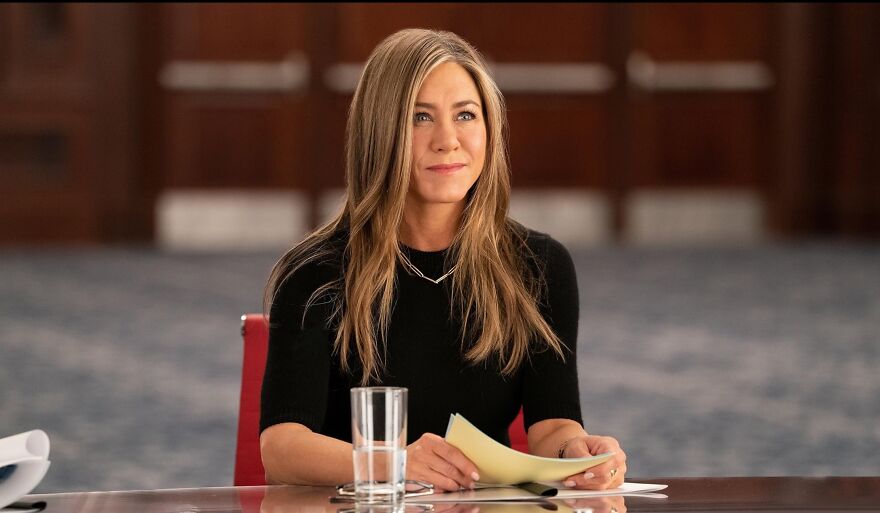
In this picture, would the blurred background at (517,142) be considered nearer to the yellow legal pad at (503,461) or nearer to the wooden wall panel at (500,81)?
the wooden wall panel at (500,81)

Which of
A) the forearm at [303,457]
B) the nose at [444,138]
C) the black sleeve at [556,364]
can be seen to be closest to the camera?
the forearm at [303,457]

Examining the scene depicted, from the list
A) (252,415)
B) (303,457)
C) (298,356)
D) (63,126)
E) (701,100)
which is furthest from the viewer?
(701,100)

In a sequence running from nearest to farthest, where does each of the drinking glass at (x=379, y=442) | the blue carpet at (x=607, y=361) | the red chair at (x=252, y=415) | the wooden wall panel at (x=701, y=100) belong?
1. the drinking glass at (x=379, y=442)
2. the red chair at (x=252, y=415)
3. the blue carpet at (x=607, y=361)
4. the wooden wall panel at (x=701, y=100)

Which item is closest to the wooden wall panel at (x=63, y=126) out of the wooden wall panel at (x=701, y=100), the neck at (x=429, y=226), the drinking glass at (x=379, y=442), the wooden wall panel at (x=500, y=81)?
the wooden wall panel at (x=500, y=81)

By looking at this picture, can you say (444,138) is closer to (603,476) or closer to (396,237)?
(396,237)

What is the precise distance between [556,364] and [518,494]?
48cm

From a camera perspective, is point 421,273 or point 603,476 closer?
point 603,476

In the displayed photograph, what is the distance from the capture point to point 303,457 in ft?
5.69

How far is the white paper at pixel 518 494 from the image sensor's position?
1.45 meters

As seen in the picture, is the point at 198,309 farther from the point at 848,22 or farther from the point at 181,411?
the point at 848,22

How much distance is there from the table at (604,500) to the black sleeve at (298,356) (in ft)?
1.01

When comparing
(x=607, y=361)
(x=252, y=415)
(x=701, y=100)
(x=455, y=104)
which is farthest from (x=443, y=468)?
(x=701, y=100)

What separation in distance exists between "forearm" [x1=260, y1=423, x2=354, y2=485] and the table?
0.17m

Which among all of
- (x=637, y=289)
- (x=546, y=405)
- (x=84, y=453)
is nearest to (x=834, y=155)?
(x=637, y=289)
